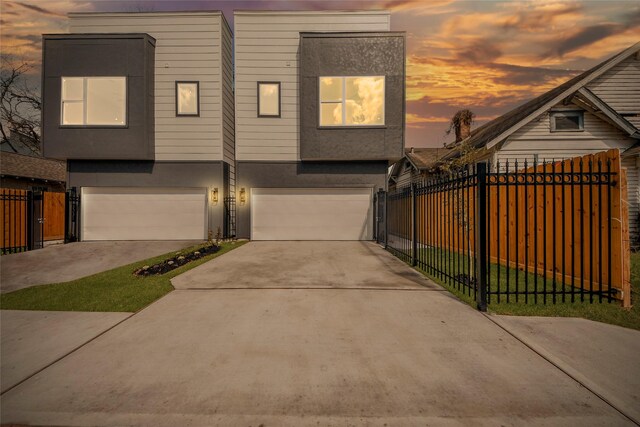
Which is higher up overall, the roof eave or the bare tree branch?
the bare tree branch

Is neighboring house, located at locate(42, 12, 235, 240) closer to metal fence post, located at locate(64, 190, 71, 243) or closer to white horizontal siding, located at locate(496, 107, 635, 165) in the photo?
metal fence post, located at locate(64, 190, 71, 243)

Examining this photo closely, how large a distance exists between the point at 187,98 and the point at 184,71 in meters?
1.20

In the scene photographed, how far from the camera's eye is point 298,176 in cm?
1388

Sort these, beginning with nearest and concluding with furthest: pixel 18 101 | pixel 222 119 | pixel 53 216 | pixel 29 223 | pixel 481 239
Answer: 1. pixel 481 239
2. pixel 29 223
3. pixel 53 216
4. pixel 222 119
5. pixel 18 101

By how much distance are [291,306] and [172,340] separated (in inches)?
69.5

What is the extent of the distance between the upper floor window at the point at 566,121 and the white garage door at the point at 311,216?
8334 millimetres

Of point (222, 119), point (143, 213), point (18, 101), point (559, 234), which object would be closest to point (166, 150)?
point (222, 119)

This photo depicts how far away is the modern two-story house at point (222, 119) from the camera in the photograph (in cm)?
1302

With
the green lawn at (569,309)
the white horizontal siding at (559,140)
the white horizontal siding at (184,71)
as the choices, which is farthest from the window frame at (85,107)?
the white horizontal siding at (559,140)

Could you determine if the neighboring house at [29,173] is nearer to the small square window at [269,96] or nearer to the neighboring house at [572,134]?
the small square window at [269,96]

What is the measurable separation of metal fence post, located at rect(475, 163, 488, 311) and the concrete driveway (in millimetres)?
284

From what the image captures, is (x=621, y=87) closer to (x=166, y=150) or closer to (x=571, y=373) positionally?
(x=571, y=373)

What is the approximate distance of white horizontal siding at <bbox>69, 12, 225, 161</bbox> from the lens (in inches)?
535

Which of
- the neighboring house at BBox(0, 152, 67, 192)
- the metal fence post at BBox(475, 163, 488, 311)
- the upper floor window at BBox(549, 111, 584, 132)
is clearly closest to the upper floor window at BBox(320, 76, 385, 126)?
the upper floor window at BBox(549, 111, 584, 132)
